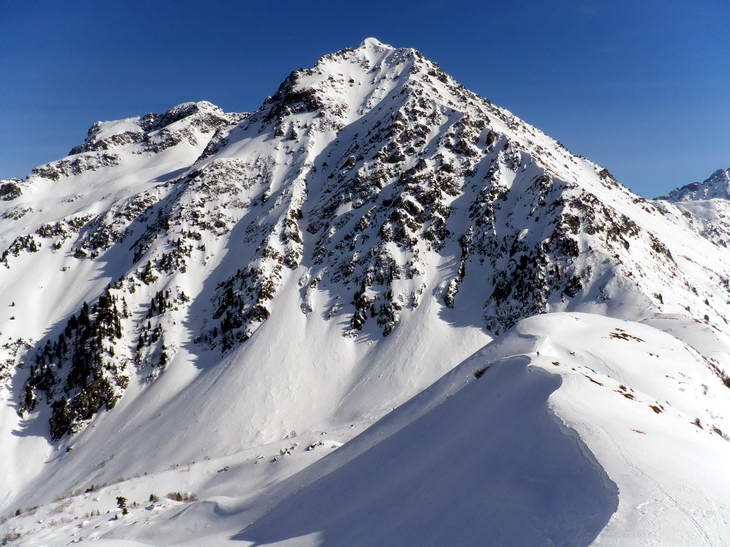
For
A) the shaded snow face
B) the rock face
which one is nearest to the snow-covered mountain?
the shaded snow face

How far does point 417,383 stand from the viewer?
4734 centimetres

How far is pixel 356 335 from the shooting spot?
55.7 metres

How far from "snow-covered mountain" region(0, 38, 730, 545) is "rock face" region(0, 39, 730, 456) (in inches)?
16.2

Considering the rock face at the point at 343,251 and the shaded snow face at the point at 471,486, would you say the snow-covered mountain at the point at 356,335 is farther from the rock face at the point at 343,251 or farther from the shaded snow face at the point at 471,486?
the rock face at the point at 343,251

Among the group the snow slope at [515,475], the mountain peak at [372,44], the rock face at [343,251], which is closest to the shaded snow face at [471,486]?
the snow slope at [515,475]

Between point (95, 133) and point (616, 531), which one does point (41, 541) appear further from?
point (95, 133)

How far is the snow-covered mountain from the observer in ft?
33.2

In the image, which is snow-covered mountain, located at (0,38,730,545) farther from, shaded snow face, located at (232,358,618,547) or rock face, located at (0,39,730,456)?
rock face, located at (0,39,730,456)

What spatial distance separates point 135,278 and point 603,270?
67885 mm

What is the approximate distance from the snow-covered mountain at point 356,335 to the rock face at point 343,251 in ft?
1.35

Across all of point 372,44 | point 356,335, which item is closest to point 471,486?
point 356,335

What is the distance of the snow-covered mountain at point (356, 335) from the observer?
399 inches

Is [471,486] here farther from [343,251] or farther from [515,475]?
[343,251]

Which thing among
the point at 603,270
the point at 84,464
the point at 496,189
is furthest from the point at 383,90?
the point at 84,464
